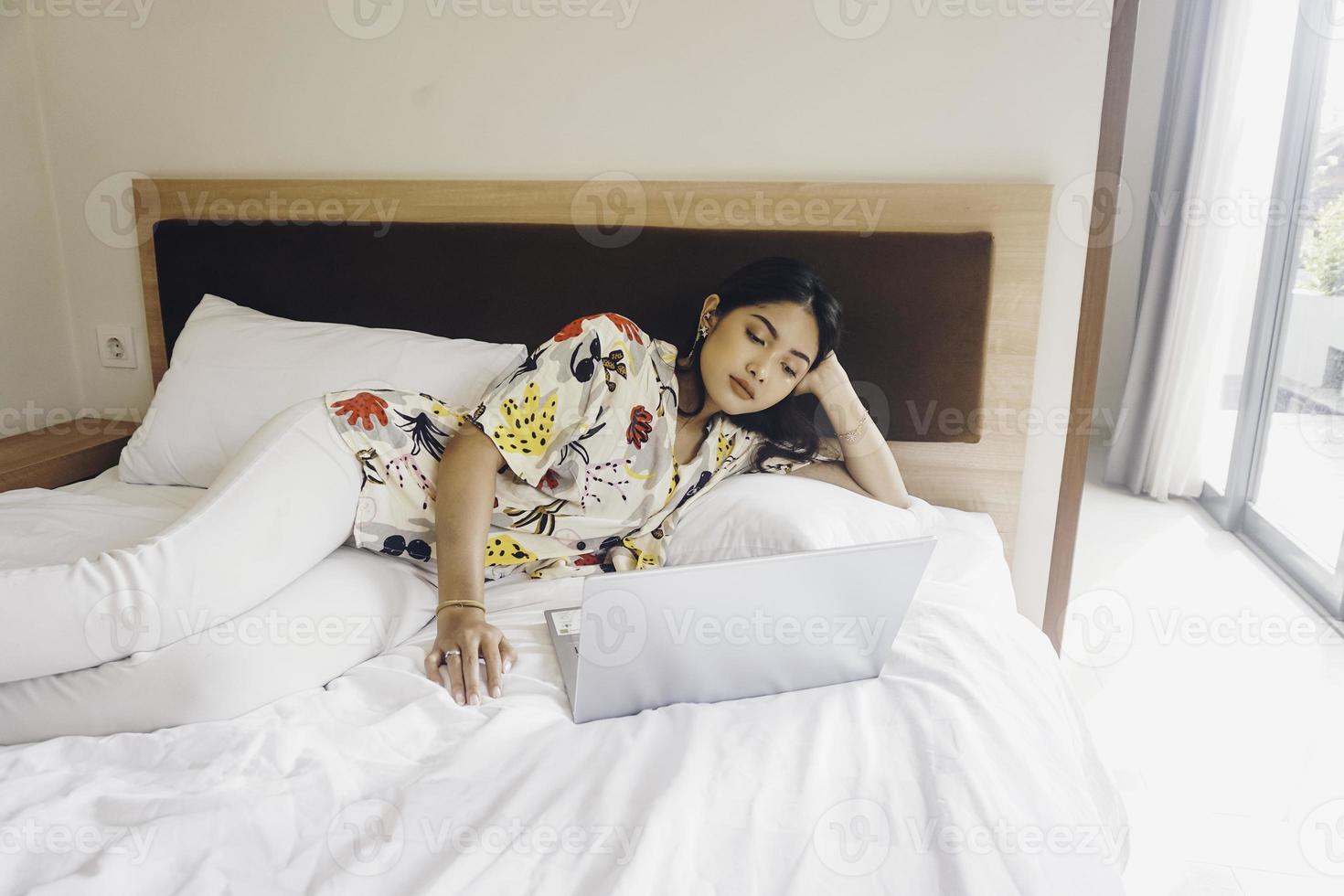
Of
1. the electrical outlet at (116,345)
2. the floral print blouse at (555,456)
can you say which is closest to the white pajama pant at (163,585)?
the floral print blouse at (555,456)

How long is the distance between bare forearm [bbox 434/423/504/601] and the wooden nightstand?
103cm

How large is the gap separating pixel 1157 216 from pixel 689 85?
2.62 meters

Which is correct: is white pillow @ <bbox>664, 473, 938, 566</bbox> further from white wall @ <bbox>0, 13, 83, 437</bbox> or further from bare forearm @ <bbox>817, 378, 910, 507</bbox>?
white wall @ <bbox>0, 13, 83, 437</bbox>

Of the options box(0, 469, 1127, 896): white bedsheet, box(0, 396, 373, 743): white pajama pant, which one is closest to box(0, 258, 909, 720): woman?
box(0, 396, 373, 743): white pajama pant

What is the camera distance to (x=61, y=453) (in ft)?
6.12

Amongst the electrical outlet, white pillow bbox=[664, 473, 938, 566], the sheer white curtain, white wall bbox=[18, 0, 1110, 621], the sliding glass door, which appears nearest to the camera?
white pillow bbox=[664, 473, 938, 566]

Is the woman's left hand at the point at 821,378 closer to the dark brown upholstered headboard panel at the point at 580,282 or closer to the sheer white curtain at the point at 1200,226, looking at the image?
the dark brown upholstered headboard panel at the point at 580,282

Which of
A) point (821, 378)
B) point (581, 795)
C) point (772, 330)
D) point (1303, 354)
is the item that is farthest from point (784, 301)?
point (1303, 354)

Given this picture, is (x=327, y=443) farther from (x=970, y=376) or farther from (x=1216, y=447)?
(x=1216, y=447)

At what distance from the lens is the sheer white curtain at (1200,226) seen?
293cm

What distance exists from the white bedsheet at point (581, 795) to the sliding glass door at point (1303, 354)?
2145 millimetres

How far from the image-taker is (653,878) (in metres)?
0.74

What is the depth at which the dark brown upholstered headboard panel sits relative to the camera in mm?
1718

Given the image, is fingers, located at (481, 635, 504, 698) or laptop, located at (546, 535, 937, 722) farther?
fingers, located at (481, 635, 504, 698)
